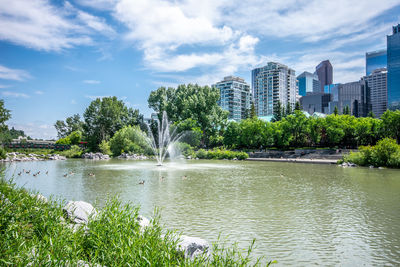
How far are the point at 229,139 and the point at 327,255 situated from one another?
49.3 m

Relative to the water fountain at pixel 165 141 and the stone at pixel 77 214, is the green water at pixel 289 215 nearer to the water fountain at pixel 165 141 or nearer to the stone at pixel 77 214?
the stone at pixel 77 214

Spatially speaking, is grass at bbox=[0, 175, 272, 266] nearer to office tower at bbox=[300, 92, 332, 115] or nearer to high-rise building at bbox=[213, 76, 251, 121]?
high-rise building at bbox=[213, 76, 251, 121]

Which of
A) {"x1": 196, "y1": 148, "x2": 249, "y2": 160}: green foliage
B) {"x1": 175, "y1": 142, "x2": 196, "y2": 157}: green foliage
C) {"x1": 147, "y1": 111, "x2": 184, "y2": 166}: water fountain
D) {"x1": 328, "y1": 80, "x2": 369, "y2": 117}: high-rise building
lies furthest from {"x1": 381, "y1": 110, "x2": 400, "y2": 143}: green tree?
{"x1": 328, "y1": 80, "x2": 369, "y2": 117}: high-rise building

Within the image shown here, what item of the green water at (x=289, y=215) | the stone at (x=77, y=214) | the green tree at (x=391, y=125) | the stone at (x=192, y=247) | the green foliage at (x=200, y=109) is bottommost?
the green water at (x=289, y=215)

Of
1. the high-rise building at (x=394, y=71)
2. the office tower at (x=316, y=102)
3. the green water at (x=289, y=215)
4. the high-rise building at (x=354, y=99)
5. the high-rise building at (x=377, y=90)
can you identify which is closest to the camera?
the green water at (x=289, y=215)

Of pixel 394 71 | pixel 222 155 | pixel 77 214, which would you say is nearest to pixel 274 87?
pixel 394 71

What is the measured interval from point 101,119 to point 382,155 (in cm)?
5288

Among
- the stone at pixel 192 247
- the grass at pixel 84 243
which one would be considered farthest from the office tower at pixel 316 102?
the grass at pixel 84 243

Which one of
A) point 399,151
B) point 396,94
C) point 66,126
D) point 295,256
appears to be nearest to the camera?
point 295,256

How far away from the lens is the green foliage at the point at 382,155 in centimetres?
2641

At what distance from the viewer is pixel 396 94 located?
414 feet

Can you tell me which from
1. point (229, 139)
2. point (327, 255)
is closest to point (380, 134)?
point (229, 139)

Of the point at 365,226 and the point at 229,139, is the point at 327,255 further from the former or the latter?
the point at 229,139

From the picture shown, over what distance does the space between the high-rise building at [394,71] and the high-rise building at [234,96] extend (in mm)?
62618
